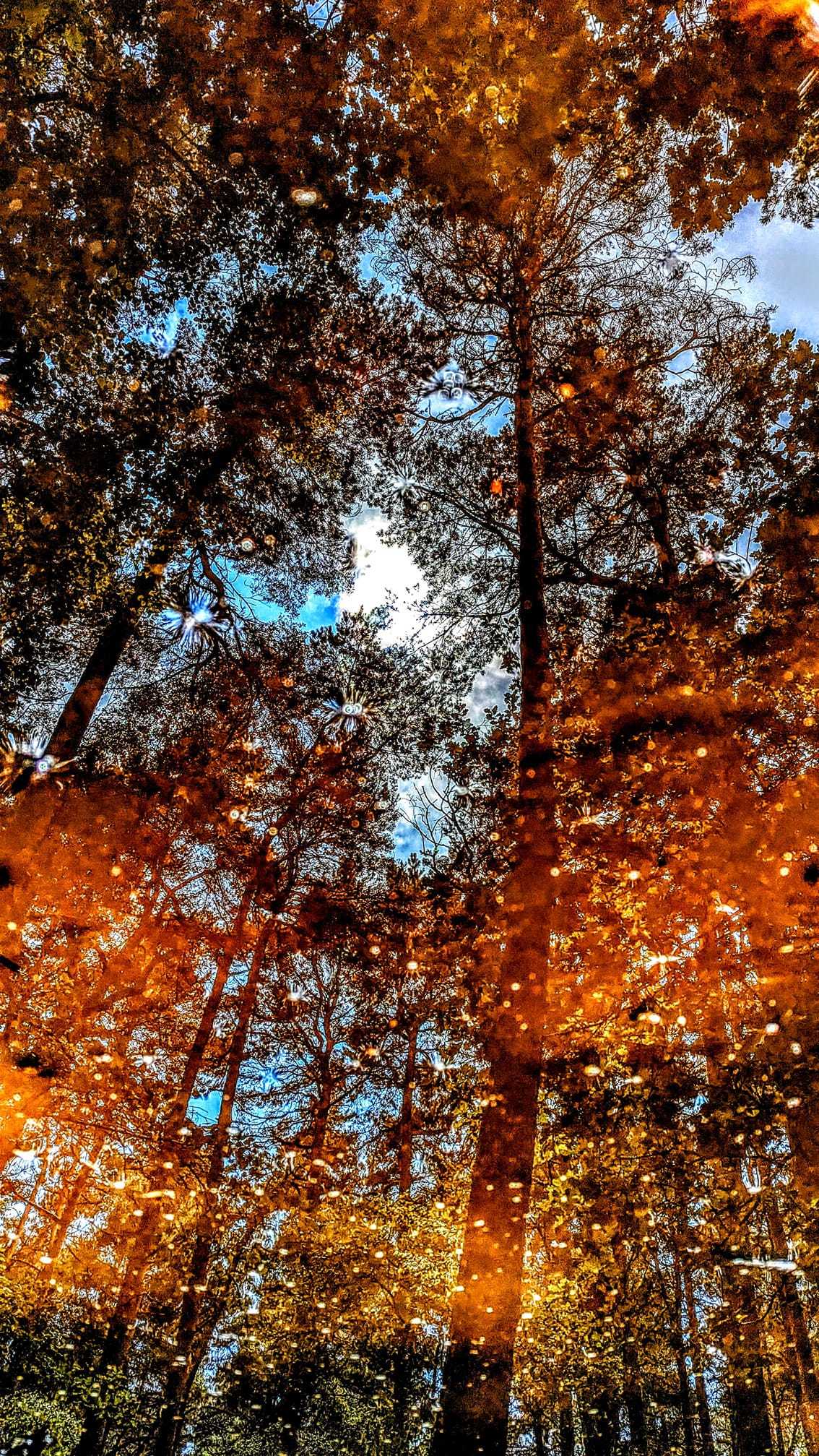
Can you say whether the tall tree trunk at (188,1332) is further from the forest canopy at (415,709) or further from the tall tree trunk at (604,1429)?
the tall tree trunk at (604,1429)

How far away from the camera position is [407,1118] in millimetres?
14273

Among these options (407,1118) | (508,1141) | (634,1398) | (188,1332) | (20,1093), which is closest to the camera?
(508,1141)

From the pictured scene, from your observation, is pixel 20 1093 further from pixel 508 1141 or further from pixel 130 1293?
pixel 130 1293

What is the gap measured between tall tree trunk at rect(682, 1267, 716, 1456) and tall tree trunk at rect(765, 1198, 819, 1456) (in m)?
1.01

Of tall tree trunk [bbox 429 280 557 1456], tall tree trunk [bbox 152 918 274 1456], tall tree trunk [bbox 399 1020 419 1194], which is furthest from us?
tall tree trunk [bbox 399 1020 419 1194]

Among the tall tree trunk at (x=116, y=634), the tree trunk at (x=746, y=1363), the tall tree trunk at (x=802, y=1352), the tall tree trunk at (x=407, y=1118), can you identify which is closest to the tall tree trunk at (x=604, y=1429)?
the tall tree trunk at (x=407, y=1118)

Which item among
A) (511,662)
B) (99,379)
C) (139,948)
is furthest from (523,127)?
(139,948)

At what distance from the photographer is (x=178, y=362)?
8.02 m

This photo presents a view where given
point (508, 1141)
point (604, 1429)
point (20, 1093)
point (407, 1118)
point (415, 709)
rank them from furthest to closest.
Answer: point (604, 1429), point (407, 1118), point (415, 709), point (20, 1093), point (508, 1141)

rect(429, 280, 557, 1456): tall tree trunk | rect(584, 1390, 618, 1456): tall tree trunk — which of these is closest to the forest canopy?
rect(429, 280, 557, 1456): tall tree trunk

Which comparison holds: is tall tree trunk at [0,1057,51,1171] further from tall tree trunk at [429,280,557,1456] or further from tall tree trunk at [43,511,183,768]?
tall tree trunk at [429,280,557,1456]

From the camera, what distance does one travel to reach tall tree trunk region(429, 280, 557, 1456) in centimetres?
439

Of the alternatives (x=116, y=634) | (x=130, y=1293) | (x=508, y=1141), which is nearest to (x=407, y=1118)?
(x=130, y=1293)

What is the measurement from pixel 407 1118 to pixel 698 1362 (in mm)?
6843
